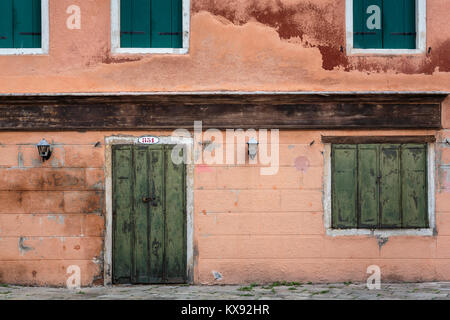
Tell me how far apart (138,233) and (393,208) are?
388 cm

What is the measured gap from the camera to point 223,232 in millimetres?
8484

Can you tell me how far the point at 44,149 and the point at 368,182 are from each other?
4911mm

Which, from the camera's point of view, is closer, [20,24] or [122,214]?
[122,214]

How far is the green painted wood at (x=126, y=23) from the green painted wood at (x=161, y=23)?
13.5 inches

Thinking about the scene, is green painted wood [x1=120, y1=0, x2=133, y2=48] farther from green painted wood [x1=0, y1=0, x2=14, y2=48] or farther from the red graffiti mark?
the red graffiti mark

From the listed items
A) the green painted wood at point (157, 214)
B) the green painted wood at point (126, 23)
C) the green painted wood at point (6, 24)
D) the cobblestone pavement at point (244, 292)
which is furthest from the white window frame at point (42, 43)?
the cobblestone pavement at point (244, 292)

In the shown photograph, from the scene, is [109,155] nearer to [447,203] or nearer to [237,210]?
[237,210]

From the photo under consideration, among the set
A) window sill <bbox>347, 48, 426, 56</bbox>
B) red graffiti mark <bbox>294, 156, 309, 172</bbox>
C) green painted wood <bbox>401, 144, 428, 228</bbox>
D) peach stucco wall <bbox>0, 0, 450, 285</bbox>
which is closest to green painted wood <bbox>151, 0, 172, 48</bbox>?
peach stucco wall <bbox>0, 0, 450, 285</bbox>

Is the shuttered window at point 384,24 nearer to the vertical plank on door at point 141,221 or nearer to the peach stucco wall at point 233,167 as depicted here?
the peach stucco wall at point 233,167

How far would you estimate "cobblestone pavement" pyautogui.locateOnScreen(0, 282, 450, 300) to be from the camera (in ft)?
24.9

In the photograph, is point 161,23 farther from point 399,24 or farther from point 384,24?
point 399,24

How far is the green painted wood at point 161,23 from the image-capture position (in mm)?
8625

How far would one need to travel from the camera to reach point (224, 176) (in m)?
8.53

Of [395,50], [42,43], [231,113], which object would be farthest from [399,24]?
[42,43]
